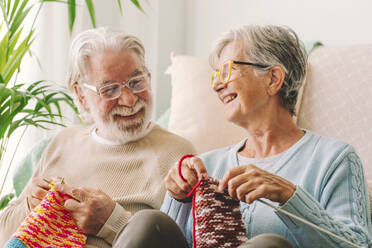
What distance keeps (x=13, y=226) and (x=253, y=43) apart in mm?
1009

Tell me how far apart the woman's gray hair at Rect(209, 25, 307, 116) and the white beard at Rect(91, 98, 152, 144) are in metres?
0.41

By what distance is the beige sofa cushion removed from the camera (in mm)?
1652

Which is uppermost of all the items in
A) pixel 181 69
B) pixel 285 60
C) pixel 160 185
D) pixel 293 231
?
pixel 285 60

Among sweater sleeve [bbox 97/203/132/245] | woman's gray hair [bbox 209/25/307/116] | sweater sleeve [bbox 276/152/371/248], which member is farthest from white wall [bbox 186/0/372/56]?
sweater sleeve [bbox 97/203/132/245]

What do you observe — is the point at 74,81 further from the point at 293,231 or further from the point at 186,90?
the point at 293,231

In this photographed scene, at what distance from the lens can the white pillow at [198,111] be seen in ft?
6.26

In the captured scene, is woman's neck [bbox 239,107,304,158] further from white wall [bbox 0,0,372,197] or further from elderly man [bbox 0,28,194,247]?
white wall [bbox 0,0,372,197]

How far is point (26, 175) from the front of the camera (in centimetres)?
197

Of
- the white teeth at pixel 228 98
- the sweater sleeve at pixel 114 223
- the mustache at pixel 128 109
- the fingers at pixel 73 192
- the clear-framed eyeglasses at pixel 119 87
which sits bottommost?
the sweater sleeve at pixel 114 223

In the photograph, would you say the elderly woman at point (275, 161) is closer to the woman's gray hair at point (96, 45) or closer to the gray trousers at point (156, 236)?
the gray trousers at point (156, 236)

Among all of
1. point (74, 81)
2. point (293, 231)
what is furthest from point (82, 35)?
point (293, 231)

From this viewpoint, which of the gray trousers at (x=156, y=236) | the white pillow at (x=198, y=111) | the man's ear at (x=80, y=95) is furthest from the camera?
the white pillow at (x=198, y=111)

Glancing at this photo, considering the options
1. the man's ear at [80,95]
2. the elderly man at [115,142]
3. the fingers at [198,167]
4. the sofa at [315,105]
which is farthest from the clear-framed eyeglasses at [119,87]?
the fingers at [198,167]

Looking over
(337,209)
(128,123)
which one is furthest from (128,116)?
(337,209)
